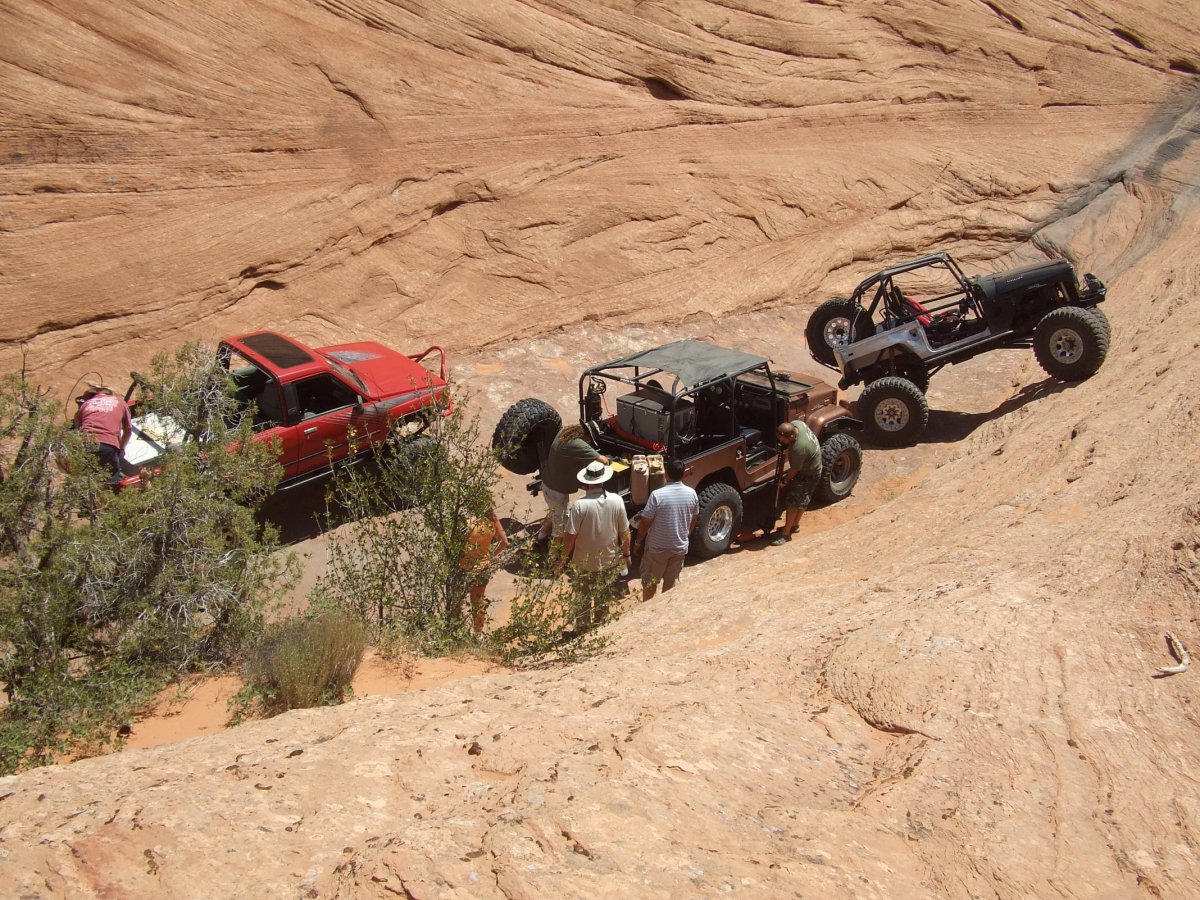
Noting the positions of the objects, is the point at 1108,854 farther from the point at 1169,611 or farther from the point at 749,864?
the point at 1169,611

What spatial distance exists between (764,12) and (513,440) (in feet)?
34.7

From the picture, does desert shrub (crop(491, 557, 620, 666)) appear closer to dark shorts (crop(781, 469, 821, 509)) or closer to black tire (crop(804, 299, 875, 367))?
dark shorts (crop(781, 469, 821, 509))

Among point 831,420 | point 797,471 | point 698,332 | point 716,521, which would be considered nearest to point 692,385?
point 716,521

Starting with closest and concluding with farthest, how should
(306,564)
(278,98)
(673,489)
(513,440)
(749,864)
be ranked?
(749,864), (673,489), (306,564), (513,440), (278,98)

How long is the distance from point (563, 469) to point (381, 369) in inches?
110

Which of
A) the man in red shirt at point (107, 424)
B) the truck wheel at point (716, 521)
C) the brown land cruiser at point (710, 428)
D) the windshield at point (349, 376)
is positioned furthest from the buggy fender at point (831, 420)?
the man in red shirt at point (107, 424)

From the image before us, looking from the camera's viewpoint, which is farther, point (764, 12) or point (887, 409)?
point (764, 12)

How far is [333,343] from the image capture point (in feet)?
40.5

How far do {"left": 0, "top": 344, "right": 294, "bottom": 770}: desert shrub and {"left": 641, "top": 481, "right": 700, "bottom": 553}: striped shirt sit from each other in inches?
105

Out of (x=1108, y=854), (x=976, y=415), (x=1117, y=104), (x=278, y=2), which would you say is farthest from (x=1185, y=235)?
(x=1108, y=854)

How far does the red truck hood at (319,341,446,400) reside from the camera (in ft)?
31.8

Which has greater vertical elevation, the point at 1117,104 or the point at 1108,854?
the point at 1117,104

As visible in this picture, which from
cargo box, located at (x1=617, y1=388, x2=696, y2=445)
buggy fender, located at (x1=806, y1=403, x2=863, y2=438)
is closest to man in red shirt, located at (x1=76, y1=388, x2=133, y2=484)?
cargo box, located at (x1=617, y1=388, x2=696, y2=445)

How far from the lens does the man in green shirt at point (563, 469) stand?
26.8 ft
